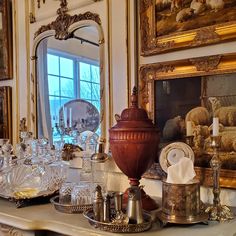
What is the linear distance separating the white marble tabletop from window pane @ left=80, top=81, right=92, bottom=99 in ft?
2.06

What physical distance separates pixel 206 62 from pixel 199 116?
230mm

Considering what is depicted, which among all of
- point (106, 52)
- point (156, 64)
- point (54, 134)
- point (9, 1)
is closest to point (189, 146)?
point (156, 64)

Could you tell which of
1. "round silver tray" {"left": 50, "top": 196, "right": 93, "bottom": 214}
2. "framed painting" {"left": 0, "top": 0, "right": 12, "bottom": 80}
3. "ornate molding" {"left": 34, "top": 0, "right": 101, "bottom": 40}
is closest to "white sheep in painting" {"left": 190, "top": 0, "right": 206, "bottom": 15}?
"ornate molding" {"left": 34, "top": 0, "right": 101, "bottom": 40}

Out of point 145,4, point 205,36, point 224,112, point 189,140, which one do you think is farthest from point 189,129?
point 145,4

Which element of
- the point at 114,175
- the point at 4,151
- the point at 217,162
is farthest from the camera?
the point at 4,151

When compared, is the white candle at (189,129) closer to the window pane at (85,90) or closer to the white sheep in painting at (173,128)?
the white sheep in painting at (173,128)

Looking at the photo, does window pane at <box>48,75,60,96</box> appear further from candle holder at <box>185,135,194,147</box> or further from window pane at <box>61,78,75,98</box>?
candle holder at <box>185,135,194,147</box>

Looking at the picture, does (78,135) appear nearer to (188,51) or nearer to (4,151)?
(4,151)

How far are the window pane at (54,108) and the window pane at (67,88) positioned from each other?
2.8 inches

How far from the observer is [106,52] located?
1698 mm

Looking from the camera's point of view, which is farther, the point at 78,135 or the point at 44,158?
the point at 78,135

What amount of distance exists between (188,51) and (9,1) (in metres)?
1.40

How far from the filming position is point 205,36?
1378 millimetres

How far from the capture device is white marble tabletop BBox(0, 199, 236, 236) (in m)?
1.06
